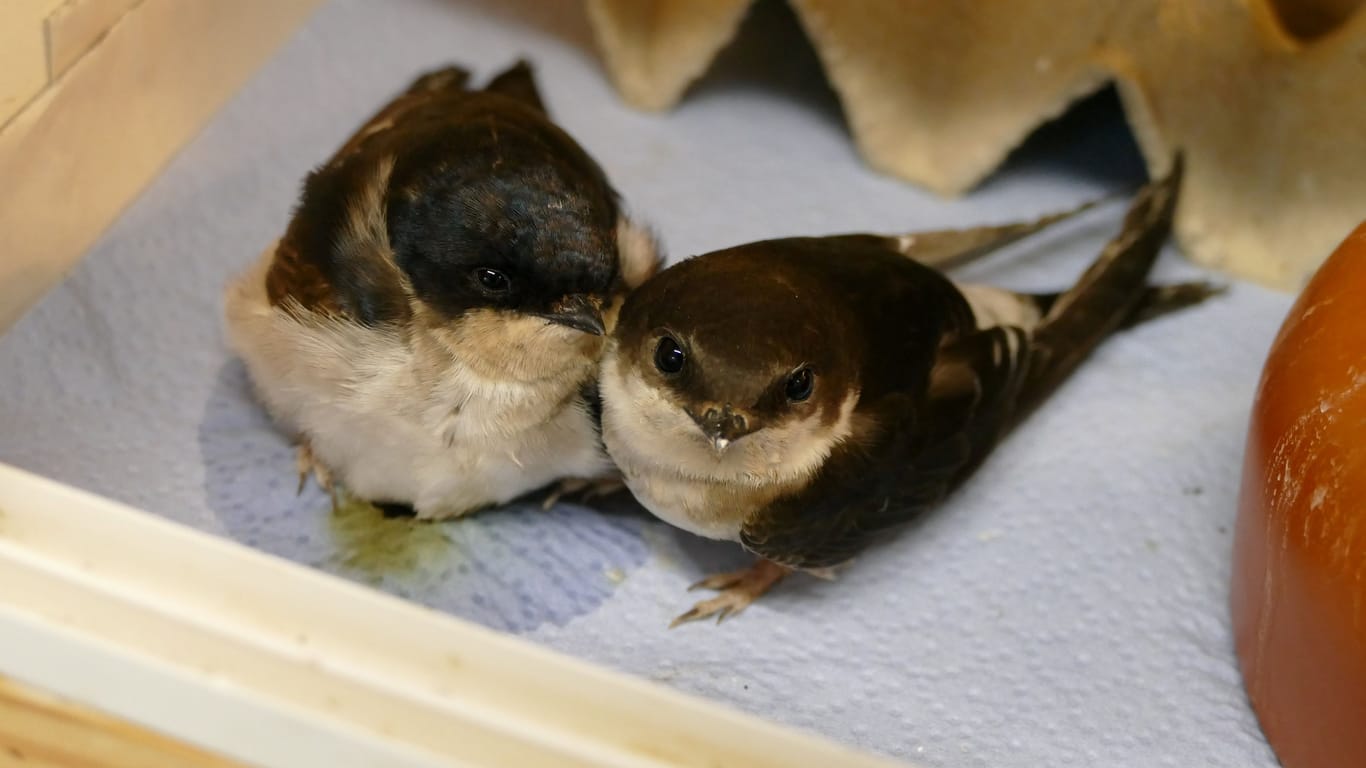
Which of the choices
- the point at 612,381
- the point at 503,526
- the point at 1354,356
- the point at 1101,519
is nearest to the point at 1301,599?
the point at 1354,356

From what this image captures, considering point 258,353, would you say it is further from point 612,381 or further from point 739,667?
point 739,667

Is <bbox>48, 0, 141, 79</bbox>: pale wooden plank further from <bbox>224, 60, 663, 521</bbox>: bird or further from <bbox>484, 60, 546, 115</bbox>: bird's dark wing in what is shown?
<bbox>484, 60, 546, 115</bbox>: bird's dark wing

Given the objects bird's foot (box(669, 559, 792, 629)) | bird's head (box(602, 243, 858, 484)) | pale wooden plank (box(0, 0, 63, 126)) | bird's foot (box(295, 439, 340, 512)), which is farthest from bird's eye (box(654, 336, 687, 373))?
pale wooden plank (box(0, 0, 63, 126))

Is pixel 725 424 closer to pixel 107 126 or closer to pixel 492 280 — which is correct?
pixel 492 280

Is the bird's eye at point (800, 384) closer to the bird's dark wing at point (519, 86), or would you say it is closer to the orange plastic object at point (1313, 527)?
the orange plastic object at point (1313, 527)

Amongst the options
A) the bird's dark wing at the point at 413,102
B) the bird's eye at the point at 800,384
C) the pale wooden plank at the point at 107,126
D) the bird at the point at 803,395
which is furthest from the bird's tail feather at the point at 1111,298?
the pale wooden plank at the point at 107,126
